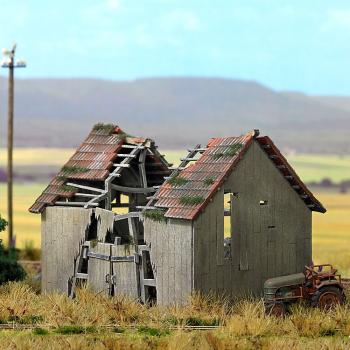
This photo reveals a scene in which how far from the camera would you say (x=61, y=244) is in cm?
3369

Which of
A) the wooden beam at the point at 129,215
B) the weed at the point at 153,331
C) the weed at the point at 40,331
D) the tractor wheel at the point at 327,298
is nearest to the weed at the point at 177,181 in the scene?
the wooden beam at the point at 129,215

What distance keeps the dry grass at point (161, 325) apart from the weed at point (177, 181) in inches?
129

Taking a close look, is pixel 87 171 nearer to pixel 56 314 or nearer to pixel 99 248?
pixel 99 248

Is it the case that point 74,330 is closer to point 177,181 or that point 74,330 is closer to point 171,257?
point 171,257

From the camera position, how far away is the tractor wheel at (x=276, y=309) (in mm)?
28875

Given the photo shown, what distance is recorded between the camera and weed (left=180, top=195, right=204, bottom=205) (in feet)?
95.5

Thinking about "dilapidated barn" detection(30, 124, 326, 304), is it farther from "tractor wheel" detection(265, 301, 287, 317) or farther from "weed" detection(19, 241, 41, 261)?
"weed" detection(19, 241, 41, 261)

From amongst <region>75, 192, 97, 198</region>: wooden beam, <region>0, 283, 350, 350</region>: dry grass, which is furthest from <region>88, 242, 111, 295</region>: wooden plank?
<region>75, 192, 97, 198</region>: wooden beam

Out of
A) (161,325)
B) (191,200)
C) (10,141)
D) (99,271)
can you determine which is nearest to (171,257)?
(191,200)

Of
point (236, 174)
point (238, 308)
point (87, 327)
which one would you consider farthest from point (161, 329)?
point (236, 174)

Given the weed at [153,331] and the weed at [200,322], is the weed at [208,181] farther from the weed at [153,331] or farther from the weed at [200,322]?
the weed at [153,331]

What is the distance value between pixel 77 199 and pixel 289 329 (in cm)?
1024

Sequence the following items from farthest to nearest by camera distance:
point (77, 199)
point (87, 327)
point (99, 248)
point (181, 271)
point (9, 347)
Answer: point (77, 199) < point (99, 248) < point (181, 271) < point (87, 327) < point (9, 347)

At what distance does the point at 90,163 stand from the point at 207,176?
17.7 ft
